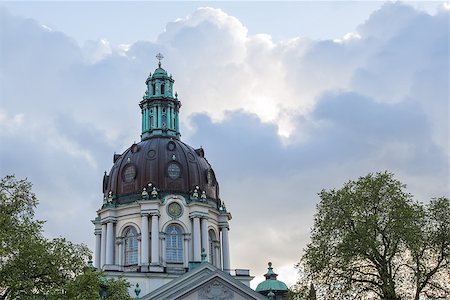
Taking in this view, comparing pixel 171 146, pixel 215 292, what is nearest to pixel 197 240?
pixel 215 292

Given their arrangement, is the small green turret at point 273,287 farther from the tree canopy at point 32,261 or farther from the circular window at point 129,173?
the tree canopy at point 32,261

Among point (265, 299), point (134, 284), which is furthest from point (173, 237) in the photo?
point (265, 299)

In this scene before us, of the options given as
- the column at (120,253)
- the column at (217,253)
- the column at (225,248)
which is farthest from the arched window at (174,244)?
the column at (225,248)

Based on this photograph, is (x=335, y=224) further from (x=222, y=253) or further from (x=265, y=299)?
(x=222, y=253)

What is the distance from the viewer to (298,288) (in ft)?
122

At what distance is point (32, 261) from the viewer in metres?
31.3

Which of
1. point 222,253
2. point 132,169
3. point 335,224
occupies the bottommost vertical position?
point 335,224

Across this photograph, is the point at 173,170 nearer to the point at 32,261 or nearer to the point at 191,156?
the point at 191,156

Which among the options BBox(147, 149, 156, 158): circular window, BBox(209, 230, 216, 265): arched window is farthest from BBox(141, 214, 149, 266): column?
BBox(209, 230, 216, 265): arched window

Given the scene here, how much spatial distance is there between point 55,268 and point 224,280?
2865 centimetres

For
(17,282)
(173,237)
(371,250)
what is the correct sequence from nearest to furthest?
1. (17,282)
2. (371,250)
3. (173,237)

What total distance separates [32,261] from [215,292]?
29010mm

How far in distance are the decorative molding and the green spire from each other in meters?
22.6

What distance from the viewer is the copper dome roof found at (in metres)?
69.9
